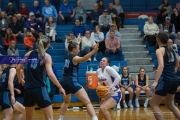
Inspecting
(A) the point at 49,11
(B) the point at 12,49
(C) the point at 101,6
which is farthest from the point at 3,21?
(C) the point at 101,6

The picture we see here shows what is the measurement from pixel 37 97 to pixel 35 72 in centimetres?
47

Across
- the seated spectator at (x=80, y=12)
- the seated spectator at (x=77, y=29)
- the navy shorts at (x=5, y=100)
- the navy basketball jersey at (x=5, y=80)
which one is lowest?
the navy shorts at (x=5, y=100)

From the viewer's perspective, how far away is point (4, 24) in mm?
19328

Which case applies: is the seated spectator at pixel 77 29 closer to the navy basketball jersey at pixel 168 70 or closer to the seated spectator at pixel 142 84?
the seated spectator at pixel 142 84

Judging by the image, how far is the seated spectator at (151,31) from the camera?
766 inches

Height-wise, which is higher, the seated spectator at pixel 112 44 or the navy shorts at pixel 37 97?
the seated spectator at pixel 112 44

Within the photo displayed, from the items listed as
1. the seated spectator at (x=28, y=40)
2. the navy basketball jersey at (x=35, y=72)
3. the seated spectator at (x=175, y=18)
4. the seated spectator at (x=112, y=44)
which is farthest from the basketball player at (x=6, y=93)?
the seated spectator at (x=175, y=18)

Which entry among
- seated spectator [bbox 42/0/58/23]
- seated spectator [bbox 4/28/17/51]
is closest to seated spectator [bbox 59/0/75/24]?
seated spectator [bbox 42/0/58/23]


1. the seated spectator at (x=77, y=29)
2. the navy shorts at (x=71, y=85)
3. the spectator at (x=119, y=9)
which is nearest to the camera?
the navy shorts at (x=71, y=85)

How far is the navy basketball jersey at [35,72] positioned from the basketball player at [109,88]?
1.84 meters

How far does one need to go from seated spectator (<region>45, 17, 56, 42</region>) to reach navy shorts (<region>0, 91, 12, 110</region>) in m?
9.84

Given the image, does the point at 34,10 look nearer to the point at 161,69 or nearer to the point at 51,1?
the point at 51,1

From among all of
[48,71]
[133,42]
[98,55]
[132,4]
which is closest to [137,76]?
[98,55]

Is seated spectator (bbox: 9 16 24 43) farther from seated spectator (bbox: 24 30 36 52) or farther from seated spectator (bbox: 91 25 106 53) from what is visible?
seated spectator (bbox: 91 25 106 53)
